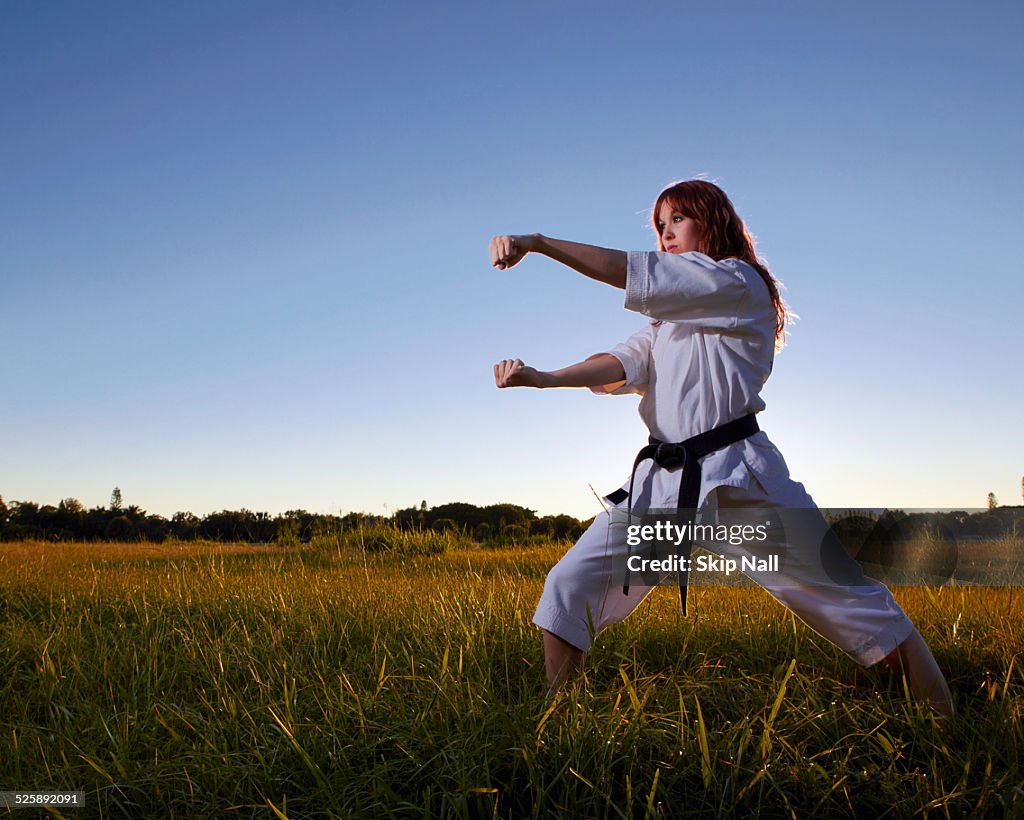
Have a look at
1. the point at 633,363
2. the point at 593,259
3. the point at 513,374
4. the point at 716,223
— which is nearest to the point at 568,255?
the point at 593,259

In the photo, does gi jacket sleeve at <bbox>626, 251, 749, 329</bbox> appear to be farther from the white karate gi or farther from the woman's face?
the woman's face

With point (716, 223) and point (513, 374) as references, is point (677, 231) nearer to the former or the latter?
point (716, 223)

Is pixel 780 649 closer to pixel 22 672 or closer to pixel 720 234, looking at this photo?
pixel 720 234

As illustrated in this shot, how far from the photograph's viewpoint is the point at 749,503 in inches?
105

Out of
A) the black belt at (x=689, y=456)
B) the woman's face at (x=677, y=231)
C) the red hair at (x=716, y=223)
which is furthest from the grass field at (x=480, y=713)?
the woman's face at (x=677, y=231)

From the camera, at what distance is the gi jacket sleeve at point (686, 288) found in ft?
8.46

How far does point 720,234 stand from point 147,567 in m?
5.69

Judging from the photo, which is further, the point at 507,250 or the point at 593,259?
the point at 593,259

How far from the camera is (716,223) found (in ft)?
9.64

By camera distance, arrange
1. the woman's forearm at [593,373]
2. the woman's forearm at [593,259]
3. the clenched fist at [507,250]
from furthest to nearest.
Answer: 1. the woman's forearm at [593,373]
2. the woman's forearm at [593,259]
3. the clenched fist at [507,250]

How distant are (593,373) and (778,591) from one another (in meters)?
0.97

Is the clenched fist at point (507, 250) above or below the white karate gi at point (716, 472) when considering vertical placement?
above

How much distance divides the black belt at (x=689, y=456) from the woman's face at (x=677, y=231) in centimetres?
68

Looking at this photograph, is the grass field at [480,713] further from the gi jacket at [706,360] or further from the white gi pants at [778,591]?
the gi jacket at [706,360]
